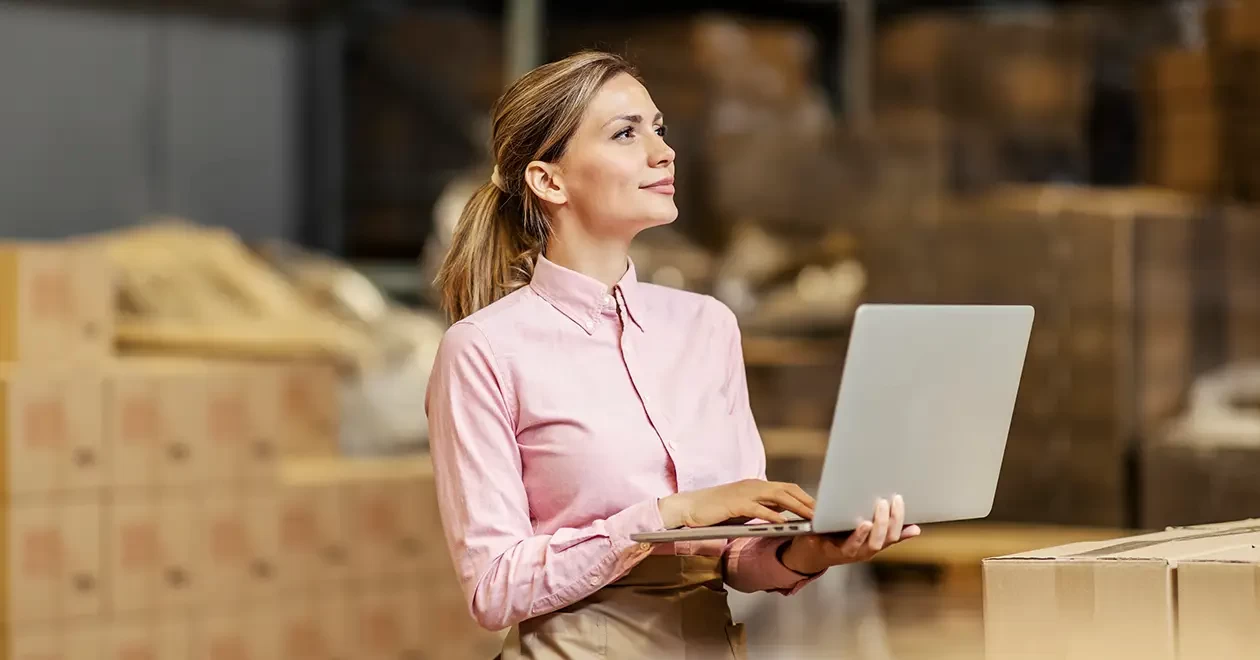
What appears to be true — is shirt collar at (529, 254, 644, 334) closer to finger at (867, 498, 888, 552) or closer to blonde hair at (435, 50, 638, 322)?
blonde hair at (435, 50, 638, 322)

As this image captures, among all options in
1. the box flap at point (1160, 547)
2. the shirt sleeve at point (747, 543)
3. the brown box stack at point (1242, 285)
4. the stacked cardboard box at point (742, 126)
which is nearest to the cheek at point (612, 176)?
the shirt sleeve at point (747, 543)

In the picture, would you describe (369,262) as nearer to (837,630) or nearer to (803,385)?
(803,385)

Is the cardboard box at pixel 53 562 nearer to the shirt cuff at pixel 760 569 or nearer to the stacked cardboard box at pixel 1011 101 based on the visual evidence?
the shirt cuff at pixel 760 569

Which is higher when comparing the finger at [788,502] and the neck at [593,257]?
the neck at [593,257]

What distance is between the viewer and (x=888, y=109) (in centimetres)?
759

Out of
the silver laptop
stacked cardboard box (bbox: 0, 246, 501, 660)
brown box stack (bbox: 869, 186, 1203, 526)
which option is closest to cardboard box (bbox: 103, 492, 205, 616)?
stacked cardboard box (bbox: 0, 246, 501, 660)

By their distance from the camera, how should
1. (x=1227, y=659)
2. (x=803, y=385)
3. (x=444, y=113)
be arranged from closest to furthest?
(x=1227, y=659)
(x=803, y=385)
(x=444, y=113)

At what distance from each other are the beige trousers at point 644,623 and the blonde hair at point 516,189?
0.41m

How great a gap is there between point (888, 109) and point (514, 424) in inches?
226

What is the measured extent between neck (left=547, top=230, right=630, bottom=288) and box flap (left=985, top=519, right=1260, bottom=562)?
60 cm

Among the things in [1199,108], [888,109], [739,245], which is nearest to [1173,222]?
[1199,108]

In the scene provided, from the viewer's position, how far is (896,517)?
6.18 ft

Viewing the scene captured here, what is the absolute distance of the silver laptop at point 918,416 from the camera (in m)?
1.80

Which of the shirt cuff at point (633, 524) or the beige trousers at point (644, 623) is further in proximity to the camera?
the beige trousers at point (644, 623)
